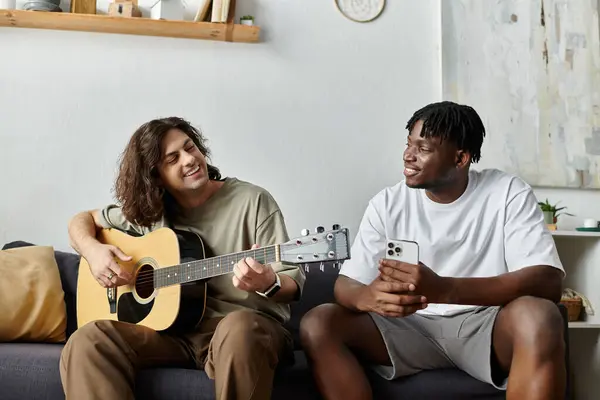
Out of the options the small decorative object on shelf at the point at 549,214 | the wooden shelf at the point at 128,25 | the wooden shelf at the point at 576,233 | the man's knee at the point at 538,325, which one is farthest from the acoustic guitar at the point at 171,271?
the small decorative object on shelf at the point at 549,214

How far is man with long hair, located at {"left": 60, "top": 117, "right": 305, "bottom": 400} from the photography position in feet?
5.82

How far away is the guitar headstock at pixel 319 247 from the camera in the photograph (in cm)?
178

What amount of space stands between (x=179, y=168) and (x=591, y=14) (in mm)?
2037

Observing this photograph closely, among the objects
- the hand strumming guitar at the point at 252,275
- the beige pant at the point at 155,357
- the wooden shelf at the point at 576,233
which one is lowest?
the beige pant at the point at 155,357

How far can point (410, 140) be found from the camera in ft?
7.07

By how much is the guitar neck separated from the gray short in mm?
352

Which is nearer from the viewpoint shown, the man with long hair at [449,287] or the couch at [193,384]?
the man with long hair at [449,287]

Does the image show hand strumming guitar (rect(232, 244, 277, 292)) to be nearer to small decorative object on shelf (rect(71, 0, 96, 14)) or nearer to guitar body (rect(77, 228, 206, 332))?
guitar body (rect(77, 228, 206, 332))

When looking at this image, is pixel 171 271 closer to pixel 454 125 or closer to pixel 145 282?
pixel 145 282

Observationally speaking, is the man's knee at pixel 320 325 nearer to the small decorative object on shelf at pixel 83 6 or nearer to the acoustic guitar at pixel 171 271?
the acoustic guitar at pixel 171 271

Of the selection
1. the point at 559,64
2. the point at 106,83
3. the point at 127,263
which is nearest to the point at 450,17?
the point at 559,64

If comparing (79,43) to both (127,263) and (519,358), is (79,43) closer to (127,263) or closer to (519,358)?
(127,263)

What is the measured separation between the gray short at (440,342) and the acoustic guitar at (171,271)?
32 centimetres

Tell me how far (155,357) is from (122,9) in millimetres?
1478
